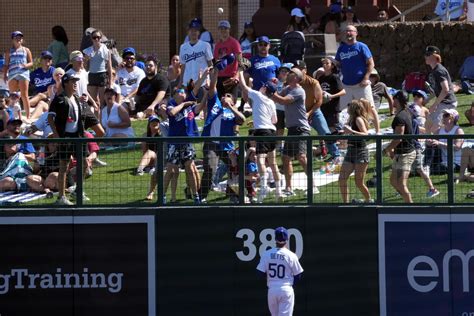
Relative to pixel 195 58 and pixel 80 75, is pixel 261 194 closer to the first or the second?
pixel 80 75

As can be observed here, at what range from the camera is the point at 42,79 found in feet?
65.4

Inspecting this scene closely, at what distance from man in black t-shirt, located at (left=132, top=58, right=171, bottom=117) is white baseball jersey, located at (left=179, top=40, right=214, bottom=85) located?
47 cm

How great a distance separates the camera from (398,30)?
73.8ft

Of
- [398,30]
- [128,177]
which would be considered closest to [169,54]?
[398,30]

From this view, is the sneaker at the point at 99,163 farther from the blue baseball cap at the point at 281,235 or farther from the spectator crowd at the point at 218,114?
the blue baseball cap at the point at 281,235

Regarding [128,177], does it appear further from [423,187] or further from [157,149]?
[423,187]

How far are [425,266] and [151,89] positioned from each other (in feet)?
21.5

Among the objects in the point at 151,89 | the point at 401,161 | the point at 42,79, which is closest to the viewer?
the point at 401,161

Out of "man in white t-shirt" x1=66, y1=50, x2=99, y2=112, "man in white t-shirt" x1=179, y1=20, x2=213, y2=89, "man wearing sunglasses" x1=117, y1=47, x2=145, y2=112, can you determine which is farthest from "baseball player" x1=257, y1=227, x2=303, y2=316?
"man wearing sunglasses" x1=117, y1=47, x2=145, y2=112

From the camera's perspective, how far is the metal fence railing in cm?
1289

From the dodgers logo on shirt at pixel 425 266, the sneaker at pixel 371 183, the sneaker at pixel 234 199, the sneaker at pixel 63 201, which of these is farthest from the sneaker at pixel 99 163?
the dodgers logo on shirt at pixel 425 266

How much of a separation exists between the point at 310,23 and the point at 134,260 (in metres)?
13.4

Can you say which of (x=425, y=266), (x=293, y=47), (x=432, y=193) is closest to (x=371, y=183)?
(x=432, y=193)

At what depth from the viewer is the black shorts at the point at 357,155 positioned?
13.0 m
